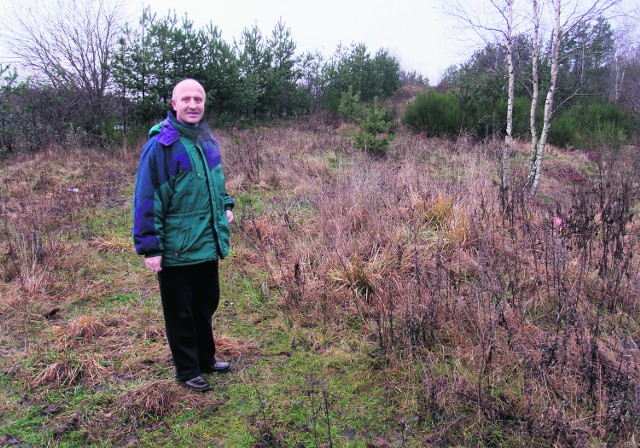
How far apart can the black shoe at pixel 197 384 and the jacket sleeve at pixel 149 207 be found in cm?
91

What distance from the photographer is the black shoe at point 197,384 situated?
2.55 metres

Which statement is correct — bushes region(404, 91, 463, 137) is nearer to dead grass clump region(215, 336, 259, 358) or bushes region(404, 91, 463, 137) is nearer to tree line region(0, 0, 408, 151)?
tree line region(0, 0, 408, 151)

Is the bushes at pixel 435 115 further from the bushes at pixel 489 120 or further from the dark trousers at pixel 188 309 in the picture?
the dark trousers at pixel 188 309

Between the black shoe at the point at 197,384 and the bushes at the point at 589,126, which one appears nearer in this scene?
the black shoe at the point at 197,384

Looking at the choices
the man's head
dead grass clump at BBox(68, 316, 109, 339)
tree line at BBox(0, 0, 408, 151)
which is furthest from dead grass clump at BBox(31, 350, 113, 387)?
tree line at BBox(0, 0, 408, 151)

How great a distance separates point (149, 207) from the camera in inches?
84.4

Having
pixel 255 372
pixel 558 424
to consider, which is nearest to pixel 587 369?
pixel 558 424

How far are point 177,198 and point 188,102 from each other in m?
0.53

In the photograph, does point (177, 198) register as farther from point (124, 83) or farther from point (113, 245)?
point (124, 83)

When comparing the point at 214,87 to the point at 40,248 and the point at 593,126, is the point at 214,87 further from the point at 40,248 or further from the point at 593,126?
the point at 593,126

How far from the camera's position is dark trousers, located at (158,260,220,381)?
234 centimetres

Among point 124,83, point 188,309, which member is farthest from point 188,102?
point 124,83

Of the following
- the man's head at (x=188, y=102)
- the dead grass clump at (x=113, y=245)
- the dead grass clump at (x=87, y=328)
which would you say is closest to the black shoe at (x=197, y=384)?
A: the dead grass clump at (x=87, y=328)

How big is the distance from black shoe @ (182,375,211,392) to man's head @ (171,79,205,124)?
5.16 feet
